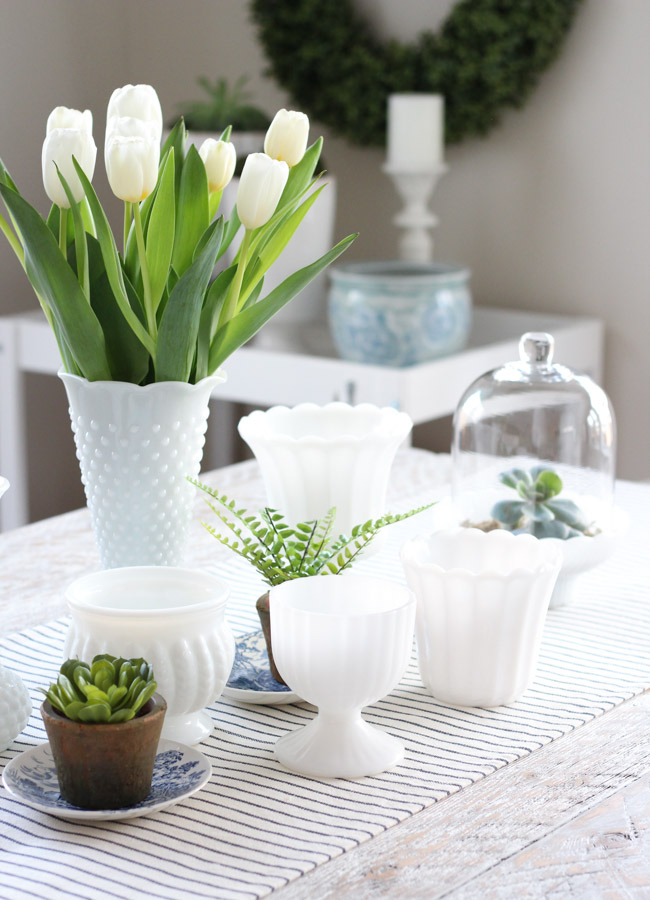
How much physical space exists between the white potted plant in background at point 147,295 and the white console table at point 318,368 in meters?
1.24

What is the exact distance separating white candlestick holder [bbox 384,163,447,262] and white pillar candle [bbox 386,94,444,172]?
0.03 meters

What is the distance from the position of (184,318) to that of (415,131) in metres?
1.83

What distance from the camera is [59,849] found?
572 mm

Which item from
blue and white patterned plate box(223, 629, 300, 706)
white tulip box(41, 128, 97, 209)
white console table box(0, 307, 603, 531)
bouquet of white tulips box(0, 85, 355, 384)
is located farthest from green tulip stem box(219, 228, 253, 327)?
white console table box(0, 307, 603, 531)

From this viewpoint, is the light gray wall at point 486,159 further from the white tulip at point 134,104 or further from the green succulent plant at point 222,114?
the white tulip at point 134,104

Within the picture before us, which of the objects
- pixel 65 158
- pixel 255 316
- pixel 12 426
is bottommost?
pixel 12 426

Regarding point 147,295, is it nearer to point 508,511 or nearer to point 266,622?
point 266,622

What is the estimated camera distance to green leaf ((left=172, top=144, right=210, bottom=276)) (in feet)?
2.55

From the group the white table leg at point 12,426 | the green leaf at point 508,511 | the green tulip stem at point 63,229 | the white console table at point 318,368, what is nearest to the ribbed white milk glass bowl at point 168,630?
the green tulip stem at point 63,229

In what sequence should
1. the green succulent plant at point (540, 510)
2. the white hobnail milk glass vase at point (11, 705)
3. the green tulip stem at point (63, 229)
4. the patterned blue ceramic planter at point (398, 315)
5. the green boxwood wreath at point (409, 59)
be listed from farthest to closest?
the green boxwood wreath at point (409, 59)
the patterned blue ceramic planter at point (398, 315)
the green succulent plant at point (540, 510)
the green tulip stem at point (63, 229)
the white hobnail milk glass vase at point (11, 705)

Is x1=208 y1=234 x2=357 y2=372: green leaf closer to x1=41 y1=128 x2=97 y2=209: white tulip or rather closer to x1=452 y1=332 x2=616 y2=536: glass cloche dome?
x1=41 y1=128 x2=97 y2=209: white tulip

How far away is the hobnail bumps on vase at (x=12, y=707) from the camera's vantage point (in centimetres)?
69

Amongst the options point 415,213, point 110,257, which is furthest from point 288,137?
point 415,213

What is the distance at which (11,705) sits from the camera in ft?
2.27
